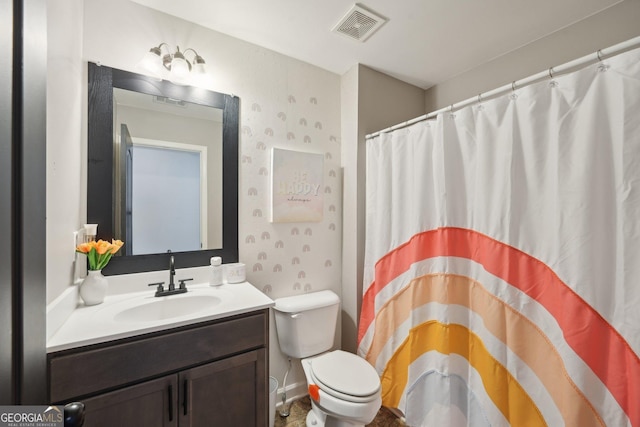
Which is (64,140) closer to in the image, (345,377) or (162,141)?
(162,141)

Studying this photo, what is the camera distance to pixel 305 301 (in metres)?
1.69

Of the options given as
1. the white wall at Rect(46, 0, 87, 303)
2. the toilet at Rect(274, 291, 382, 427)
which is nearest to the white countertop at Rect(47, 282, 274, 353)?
the white wall at Rect(46, 0, 87, 303)

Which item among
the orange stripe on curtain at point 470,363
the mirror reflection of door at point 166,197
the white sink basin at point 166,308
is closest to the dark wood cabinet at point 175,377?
the white sink basin at point 166,308

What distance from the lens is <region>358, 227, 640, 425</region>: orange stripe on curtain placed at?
0.92m

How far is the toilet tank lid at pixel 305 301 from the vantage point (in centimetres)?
162

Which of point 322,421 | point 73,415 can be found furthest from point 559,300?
point 73,415

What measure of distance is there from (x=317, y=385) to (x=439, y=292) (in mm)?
816

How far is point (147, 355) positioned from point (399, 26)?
6.75 ft

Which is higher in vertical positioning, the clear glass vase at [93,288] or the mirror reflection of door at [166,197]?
the mirror reflection of door at [166,197]

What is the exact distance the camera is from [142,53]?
55.2 inches

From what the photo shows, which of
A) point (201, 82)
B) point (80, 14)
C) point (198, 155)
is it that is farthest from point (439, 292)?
point (80, 14)

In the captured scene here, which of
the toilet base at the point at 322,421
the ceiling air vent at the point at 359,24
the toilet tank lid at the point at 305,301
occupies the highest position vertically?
the ceiling air vent at the point at 359,24

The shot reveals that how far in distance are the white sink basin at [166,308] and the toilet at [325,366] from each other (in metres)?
0.45

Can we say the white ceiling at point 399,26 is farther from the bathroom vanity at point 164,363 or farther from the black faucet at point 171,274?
the bathroom vanity at point 164,363
